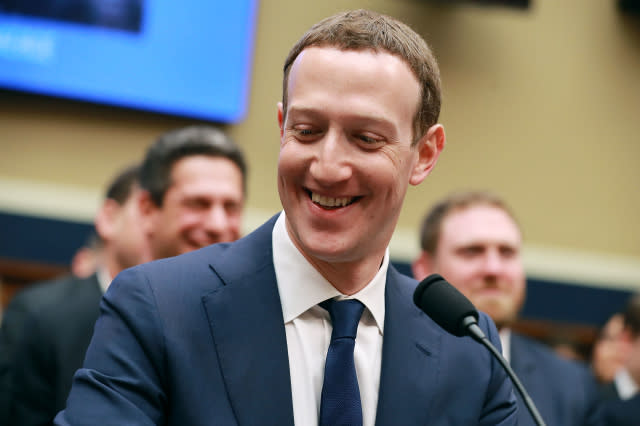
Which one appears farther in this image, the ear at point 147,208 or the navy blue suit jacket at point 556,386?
the navy blue suit jacket at point 556,386

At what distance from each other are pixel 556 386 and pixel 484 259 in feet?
1.74

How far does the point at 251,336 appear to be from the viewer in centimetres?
154

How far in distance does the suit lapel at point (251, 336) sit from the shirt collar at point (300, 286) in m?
0.02

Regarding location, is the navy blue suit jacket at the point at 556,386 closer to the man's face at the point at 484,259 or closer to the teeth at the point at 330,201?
the man's face at the point at 484,259

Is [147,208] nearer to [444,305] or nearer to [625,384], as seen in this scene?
[444,305]

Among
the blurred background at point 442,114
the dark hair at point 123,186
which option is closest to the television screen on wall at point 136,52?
the blurred background at point 442,114

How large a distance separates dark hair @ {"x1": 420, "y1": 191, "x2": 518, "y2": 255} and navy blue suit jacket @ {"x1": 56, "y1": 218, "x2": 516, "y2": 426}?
1.76m

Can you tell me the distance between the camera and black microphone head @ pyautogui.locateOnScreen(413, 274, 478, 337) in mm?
1517

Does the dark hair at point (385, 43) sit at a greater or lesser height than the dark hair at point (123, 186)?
greater

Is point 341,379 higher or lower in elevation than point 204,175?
lower

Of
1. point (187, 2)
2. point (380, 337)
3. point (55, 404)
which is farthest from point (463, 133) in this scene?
point (380, 337)

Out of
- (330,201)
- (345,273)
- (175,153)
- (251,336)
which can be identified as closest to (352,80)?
(330,201)

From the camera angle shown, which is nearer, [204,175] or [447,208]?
[204,175]

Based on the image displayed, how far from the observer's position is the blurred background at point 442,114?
521 centimetres
